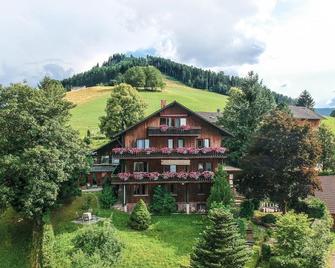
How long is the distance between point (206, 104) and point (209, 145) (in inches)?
3864

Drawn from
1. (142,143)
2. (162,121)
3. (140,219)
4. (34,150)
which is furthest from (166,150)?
(34,150)

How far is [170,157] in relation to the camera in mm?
52000

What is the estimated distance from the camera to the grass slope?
12021cm

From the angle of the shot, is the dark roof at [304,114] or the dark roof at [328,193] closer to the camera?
the dark roof at [328,193]

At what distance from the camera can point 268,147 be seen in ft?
166

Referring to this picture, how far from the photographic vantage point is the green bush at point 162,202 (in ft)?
166

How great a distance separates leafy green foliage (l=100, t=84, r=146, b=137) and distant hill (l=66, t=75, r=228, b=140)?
19.9m

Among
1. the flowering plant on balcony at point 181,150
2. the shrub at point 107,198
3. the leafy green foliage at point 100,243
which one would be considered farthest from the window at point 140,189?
the leafy green foliage at point 100,243

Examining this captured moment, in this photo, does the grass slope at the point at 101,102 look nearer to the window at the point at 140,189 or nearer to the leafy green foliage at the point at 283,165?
the window at the point at 140,189

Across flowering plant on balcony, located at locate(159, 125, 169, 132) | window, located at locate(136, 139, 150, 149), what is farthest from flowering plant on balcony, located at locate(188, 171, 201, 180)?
window, located at locate(136, 139, 150, 149)

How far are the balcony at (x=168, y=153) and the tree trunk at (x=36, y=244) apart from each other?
11.7 m

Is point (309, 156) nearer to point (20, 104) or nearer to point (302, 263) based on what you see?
point (302, 263)

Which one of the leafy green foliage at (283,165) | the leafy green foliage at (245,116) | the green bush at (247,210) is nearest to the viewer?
the leafy green foliage at (283,165)

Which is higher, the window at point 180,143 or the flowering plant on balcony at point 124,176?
the window at point 180,143
